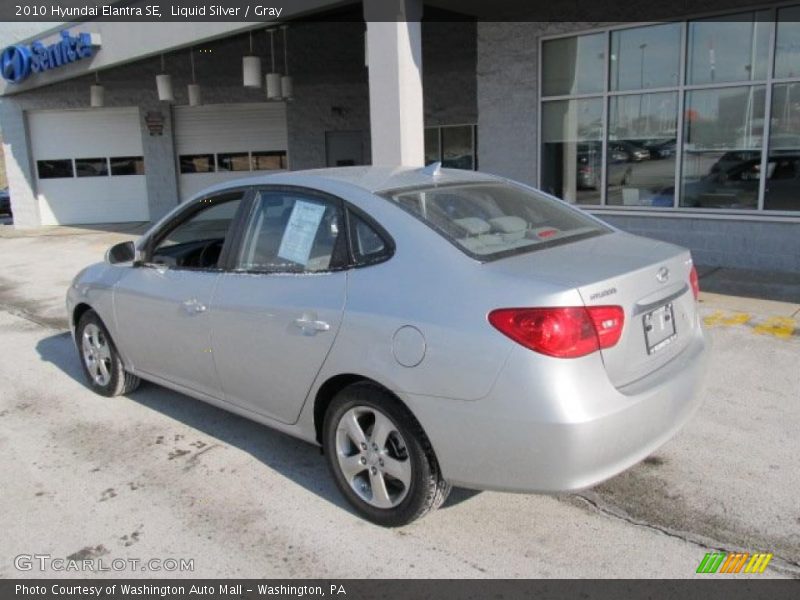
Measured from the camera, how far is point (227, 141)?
20.1 metres

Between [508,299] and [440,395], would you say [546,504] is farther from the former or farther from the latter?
[508,299]

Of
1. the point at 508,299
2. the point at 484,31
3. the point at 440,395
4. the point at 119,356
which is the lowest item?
the point at 119,356

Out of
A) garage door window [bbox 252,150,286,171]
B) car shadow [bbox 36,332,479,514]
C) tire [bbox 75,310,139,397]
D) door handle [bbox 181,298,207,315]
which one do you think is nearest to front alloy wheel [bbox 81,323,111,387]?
tire [bbox 75,310,139,397]

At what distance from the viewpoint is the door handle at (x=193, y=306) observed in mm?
4142

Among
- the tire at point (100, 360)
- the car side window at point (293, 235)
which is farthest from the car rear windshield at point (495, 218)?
the tire at point (100, 360)

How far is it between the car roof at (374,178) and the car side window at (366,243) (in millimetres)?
210

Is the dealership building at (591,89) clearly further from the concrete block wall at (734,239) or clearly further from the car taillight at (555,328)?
the car taillight at (555,328)

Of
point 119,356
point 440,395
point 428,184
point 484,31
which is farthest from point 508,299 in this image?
point 484,31

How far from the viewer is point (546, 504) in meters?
3.61

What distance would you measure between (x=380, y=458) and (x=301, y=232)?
127 cm

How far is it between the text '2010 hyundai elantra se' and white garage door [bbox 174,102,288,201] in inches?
636

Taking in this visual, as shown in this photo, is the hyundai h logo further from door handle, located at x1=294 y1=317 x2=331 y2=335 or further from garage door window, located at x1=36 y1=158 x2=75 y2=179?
door handle, located at x1=294 y1=317 x2=331 y2=335

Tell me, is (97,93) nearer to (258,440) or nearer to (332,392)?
(258,440)
